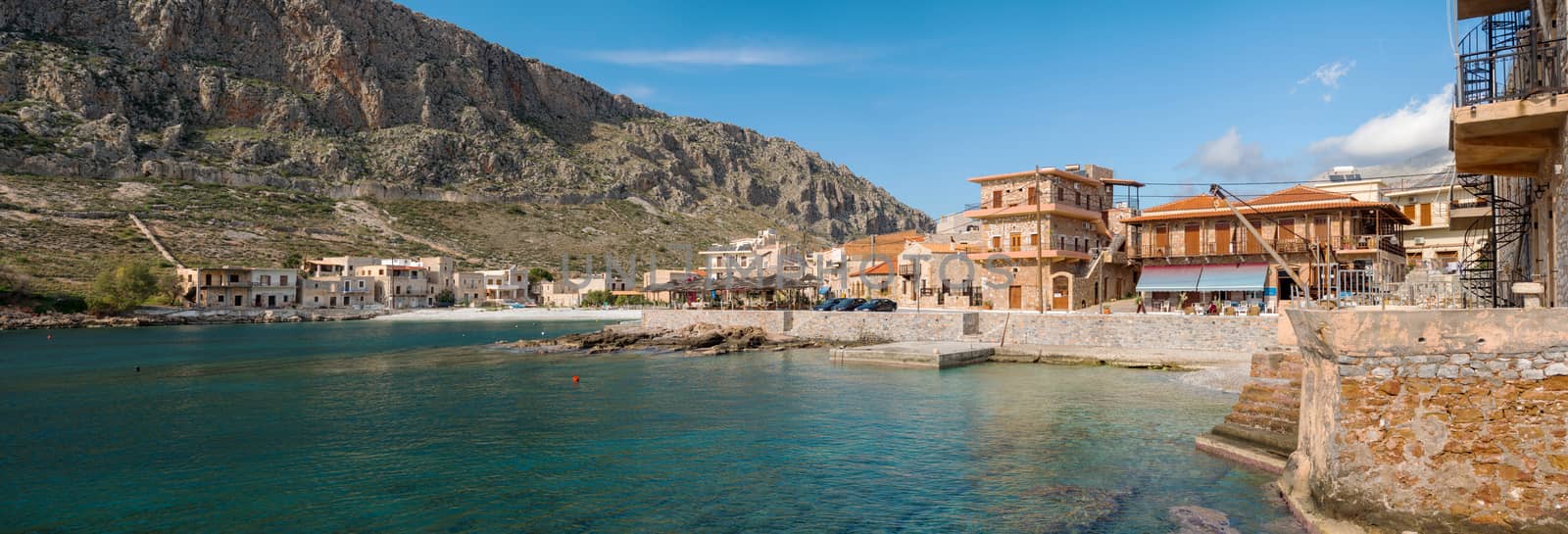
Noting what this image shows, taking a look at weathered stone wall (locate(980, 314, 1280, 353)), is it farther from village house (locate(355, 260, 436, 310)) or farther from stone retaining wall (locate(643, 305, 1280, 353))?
village house (locate(355, 260, 436, 310))

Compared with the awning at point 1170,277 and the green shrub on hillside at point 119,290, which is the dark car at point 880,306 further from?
the green shrub on hillside at point 119,290

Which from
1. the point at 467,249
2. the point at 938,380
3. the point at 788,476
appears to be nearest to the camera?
the point at 788,476

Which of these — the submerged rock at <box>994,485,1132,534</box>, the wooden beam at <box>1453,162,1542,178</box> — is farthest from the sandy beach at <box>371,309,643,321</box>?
the wooden beam at <box>1453,162,1542,178</box>

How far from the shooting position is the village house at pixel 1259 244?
112 feet

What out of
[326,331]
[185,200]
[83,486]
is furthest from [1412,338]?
[185,200]

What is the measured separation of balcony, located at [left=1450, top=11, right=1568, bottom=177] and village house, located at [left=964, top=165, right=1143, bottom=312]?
30.9m

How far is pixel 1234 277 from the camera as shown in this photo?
36.1m

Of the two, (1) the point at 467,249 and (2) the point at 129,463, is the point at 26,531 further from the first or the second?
(1) the point at 467,249

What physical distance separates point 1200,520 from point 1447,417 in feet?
12.1

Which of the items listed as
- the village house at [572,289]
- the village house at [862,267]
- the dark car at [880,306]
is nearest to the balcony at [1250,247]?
the dark car at [880,306]

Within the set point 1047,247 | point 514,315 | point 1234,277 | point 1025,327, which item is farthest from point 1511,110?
point 514,315

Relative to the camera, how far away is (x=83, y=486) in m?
14.6

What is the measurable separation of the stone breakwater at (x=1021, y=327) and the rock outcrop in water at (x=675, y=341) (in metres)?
1.26

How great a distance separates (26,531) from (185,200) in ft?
328
